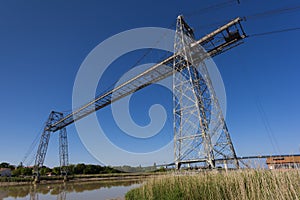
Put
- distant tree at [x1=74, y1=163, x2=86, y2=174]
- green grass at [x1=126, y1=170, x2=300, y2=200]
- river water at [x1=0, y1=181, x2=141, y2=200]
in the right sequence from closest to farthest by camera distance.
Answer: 1. green grass at [x1=126, y1=170, x2=300, y2=200]
2. river water at [x1=0, y1=181, x2=141, y2=200]
3. distant tree at [x1=74, y1=163, x2=86, y2=174]

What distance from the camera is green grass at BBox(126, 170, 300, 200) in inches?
107

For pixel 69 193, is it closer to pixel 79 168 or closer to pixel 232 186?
pixel 232 186

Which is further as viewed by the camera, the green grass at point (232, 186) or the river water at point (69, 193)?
the river water at point (69, 193)

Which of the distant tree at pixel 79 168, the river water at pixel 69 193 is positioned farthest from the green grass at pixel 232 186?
the distant tree at pixel 79 168

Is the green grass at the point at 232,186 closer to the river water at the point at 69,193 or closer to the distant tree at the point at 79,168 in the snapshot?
the river water at the point at 69,193

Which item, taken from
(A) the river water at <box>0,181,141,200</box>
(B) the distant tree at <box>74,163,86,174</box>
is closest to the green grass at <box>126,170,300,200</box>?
(A) the river water at <box>0,181,141,200</box>

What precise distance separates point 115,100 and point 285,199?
14.4m

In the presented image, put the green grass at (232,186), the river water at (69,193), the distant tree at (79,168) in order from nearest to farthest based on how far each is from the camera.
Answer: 1. the green grass at (232,186)
2. the river water at (69,193)
3. the distant tree at (79,168)

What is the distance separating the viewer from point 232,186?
363 centimetres

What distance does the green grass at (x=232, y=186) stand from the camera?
8.93 feet

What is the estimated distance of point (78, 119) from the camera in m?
20.0

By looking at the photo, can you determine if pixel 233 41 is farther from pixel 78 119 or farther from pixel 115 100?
pixel 78 119

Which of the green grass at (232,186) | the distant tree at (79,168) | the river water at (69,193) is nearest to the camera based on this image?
the green grass at (232,186)

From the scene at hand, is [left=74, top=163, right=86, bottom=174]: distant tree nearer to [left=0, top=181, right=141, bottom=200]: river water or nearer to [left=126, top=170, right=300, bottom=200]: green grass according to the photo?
[left=0, top=181, right=141, bottom=200]: river water
